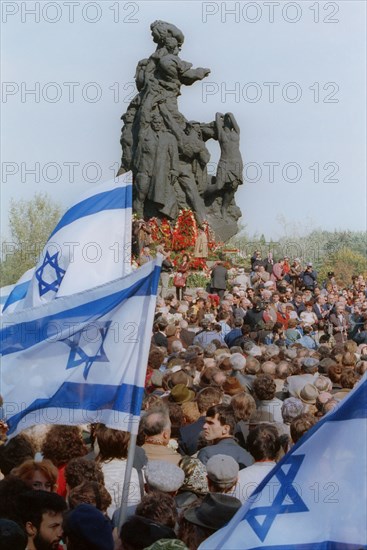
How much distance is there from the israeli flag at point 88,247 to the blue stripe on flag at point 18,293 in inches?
54.9

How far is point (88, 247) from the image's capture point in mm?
9320

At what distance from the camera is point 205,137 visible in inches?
1610

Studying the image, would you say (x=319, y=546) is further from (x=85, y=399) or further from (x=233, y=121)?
(x=233, y=121)

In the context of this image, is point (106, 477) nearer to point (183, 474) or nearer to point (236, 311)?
point (183, 474)

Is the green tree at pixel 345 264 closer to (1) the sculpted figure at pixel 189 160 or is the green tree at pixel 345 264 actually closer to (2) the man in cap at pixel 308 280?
(1) the sculpted figure at pixel 189 160

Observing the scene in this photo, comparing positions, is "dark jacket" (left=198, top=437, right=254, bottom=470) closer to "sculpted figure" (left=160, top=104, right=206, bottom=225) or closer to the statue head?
"sculpted figure" (left=160, top=104, right=206, bottom=225)

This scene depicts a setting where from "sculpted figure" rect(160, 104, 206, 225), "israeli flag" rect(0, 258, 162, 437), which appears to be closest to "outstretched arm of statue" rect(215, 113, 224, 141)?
"sculpted figure" rect(160, 104, 206, 225)

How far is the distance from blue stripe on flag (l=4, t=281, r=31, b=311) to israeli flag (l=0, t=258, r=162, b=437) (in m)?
3.50

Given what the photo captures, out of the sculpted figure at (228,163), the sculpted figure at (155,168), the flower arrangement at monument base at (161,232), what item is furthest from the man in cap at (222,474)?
the sculpted figure at (228,163)

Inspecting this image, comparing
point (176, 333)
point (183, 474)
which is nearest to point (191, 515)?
point (183, 474)

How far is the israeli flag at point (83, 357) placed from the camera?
269 inches

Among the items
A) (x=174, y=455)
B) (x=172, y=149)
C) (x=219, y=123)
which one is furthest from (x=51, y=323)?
(x=219, y=123)

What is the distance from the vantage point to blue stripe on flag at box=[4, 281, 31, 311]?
428 inches

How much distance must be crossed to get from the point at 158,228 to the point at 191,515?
31.6m
